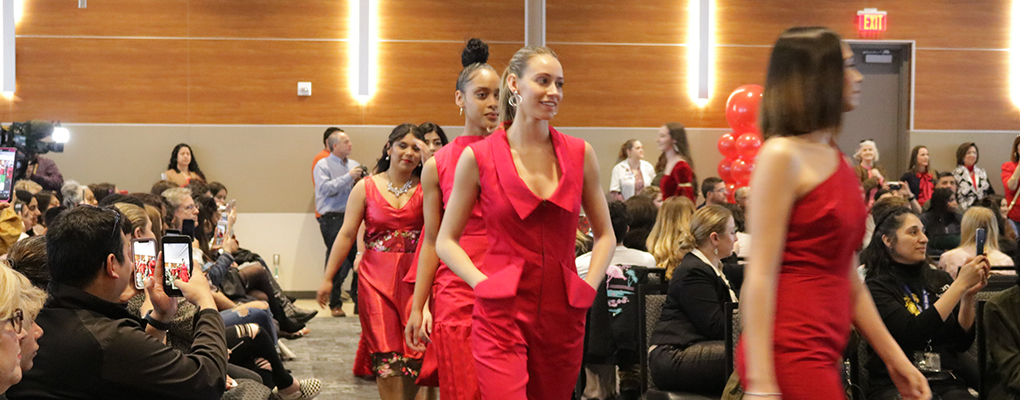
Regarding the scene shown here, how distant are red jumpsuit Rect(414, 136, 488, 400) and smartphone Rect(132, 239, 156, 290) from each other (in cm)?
80

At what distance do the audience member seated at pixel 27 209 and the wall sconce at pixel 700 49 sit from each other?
6.21 m

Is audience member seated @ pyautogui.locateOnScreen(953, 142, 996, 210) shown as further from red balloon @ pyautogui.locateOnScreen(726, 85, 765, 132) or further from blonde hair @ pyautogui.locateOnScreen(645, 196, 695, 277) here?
blonde hair @ pyautogui.locateOnScreen(645, 196, 695, 277)

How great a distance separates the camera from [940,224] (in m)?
7.61

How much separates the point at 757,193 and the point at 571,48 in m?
7.96

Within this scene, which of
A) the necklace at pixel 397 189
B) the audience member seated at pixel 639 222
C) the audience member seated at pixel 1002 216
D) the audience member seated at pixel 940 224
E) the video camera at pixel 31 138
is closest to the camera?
the necklace at pixel 397 189

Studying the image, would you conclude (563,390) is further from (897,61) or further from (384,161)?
(897,61)

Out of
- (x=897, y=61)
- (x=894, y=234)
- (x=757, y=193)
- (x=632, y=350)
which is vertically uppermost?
(x=897, y=61)

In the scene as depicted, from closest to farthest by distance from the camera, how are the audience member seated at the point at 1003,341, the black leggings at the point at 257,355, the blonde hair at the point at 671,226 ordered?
the audience member seated at the point at 1003,341 → the black leggings at the point at 257,355 → the blonde hair at the point at 671,226

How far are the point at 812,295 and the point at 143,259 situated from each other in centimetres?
164

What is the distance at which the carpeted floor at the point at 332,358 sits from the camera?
514cm

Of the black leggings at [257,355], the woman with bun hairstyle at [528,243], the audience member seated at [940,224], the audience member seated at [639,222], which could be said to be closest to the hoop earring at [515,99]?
the woman with bun hairstyle at [528,243]

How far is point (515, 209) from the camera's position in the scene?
240cm

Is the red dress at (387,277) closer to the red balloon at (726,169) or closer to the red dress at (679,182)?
the red dress at (679,182)

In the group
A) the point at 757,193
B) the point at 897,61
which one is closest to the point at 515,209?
the point at 757,193
